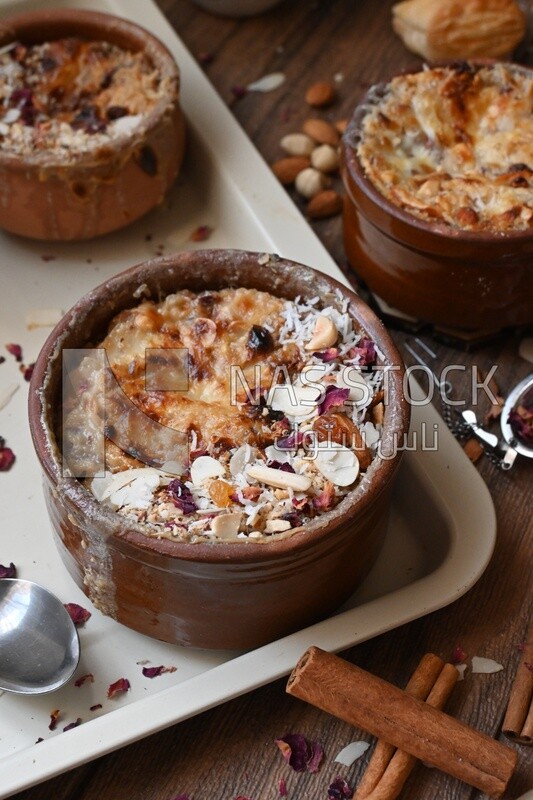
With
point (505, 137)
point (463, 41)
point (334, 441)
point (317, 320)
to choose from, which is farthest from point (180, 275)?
point (463, 41)

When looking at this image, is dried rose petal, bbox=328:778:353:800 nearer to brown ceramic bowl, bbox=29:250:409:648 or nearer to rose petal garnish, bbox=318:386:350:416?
brown ceramic bowl, bbox=29:250:409:648

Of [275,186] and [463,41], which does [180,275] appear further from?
[463,41]

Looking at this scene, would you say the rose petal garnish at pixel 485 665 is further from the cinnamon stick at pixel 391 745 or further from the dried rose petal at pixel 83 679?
the dried rose petal at pixel 83 679

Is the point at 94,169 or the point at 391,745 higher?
the point at 94,169

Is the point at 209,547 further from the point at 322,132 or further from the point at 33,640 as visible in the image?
the point at 322,132

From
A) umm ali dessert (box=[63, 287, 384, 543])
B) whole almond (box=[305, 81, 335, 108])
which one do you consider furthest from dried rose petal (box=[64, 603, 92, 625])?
whole almond (box=[305, 81, 335, 108])

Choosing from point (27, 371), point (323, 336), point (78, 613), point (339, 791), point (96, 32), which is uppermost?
point (96, 32)

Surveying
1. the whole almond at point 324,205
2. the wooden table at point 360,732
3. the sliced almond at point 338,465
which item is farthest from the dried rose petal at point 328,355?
the whole almond at point 324,205

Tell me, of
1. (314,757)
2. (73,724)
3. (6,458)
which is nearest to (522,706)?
(314,757)
